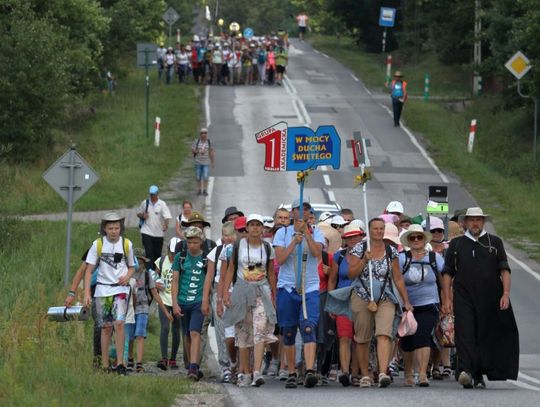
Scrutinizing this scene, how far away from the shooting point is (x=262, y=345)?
1555cm

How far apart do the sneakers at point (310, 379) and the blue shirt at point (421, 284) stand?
1.35 m

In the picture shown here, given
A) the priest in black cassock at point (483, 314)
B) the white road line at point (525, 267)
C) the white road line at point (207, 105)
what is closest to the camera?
the priest in black cassock at point (483, 314)

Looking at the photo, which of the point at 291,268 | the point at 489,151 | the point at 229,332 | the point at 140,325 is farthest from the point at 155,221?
the point at 489,151

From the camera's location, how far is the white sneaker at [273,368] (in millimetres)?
17000

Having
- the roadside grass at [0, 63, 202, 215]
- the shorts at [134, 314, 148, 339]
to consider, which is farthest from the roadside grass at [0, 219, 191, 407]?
the roadside grass at [0, 63, 202, 215]

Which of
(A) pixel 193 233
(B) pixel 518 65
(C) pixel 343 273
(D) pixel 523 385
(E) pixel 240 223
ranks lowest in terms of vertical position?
(D) pixel 523 385

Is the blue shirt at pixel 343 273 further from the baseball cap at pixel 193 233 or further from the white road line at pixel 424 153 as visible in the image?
the white road line at pixel 424 153

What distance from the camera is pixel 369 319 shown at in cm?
1552

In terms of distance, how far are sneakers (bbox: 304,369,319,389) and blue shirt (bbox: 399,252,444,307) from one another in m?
1.35

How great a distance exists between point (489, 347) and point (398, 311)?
0.98 meters

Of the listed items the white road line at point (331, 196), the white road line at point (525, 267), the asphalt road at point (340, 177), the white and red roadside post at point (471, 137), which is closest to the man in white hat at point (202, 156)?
the asphalt road at point (340, 177)

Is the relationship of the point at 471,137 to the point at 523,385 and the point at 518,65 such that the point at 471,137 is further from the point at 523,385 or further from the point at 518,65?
the point at 523,385

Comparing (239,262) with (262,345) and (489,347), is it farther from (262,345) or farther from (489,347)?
(489,347)

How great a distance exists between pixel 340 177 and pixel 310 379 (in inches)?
979
